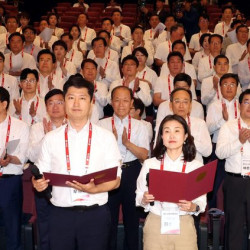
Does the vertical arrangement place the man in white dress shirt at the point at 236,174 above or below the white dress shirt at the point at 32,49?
below

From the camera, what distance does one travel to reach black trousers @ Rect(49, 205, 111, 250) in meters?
3.33

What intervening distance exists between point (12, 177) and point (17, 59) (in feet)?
12.9

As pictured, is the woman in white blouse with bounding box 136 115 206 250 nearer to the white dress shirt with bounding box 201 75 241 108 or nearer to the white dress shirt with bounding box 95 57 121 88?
the white dress shirt with bounding box 201 75 241 108

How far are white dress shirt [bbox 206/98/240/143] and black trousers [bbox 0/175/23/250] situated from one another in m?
2.16

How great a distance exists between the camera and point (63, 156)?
3.38 m

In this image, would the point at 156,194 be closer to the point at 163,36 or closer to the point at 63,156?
the point at 63,156

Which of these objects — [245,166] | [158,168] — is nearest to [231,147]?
[245,166]

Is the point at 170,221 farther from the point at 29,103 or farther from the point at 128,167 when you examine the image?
the point at 29,103

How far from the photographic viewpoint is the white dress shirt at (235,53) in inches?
329

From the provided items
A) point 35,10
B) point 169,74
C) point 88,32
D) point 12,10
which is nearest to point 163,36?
point 88,32

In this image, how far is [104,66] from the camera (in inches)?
309

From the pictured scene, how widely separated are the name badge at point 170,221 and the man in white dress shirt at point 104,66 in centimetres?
427

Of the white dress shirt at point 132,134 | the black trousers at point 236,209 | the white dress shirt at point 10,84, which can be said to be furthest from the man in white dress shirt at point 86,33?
the black trousers at point 236,209

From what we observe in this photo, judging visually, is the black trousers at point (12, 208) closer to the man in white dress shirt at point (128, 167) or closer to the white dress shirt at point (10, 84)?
the man in white dress shirt at point (128, 167)
